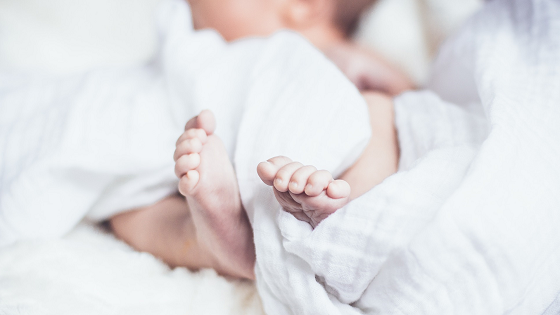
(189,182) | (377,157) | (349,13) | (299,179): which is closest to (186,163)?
(189,182)

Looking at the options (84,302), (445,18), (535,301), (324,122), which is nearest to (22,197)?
(84,302)

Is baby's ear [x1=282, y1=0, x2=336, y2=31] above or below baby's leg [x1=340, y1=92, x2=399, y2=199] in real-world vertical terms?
above

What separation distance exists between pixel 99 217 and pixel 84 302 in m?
0.20

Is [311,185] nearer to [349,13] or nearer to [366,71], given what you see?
[366,71]

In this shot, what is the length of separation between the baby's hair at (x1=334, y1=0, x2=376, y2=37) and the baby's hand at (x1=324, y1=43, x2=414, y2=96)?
7.3 inches

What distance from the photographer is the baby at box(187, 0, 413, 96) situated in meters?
0.82

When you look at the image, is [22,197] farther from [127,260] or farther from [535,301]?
[535,301]

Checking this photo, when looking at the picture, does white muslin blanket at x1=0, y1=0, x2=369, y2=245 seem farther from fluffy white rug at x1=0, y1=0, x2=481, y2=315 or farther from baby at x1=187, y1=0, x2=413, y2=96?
baby at x1=187, y1=0, x2=413, y2=96

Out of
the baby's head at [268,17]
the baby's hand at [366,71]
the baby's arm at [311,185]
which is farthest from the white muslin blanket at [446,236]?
the baby's head at [268,17]

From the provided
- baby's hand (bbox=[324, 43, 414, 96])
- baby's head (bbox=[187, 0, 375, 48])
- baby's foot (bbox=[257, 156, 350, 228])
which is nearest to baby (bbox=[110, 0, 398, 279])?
baby's foot (bbox=[257, 156, 350, 228])

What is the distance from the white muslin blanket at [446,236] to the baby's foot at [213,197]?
0.10 feet

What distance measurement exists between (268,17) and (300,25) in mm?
91

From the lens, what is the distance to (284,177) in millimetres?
363

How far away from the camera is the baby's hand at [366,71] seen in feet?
2.64
